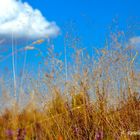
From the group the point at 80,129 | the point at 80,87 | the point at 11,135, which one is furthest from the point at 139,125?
the point at 11,135

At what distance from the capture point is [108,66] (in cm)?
450

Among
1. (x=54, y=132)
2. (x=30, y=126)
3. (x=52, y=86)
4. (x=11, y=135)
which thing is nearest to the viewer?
(x=11, y=135)

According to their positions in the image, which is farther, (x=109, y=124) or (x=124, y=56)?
(x=124, y=56)

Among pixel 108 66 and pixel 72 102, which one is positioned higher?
pixel 108 66

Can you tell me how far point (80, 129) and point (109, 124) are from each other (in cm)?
31

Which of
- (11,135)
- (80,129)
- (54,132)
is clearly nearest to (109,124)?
(80,129)

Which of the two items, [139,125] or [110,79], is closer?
[139,125]

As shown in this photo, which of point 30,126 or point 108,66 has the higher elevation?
point 108,66

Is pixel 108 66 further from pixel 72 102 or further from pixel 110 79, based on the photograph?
pixel 72 102

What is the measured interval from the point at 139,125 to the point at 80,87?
893 millimetres

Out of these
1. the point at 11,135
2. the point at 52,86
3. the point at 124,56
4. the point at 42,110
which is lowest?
the point at 11,135

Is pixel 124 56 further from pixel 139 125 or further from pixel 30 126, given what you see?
pixel 30 126

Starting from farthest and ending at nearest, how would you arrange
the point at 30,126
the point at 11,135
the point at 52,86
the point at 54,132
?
the point at 52,86 → the point at 54,132 → the point at 30,126 → the point at 11,135

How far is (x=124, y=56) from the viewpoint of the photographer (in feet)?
14.8
